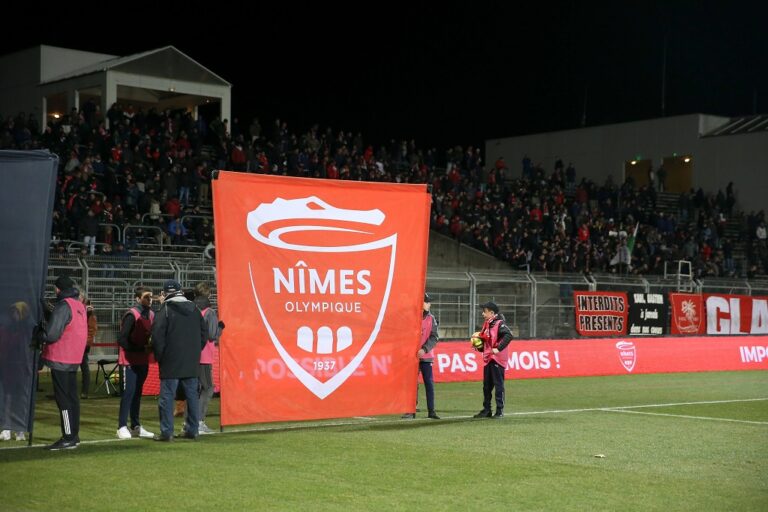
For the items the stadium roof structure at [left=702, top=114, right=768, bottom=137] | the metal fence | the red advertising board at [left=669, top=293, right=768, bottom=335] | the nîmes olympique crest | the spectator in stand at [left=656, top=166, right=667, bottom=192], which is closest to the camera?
the nîmes olympique crest

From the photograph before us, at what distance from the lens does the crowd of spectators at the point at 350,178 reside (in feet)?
92.7

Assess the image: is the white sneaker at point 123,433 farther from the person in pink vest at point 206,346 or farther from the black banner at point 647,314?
the black banner at point 647,314

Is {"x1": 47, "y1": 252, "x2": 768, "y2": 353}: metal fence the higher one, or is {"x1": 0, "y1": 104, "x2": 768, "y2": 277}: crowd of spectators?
{"x1": 0, "y1": 104, "x2": 768, "y2": 277}: crowd of spectators

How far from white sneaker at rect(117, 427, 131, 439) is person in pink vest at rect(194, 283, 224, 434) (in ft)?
3.50

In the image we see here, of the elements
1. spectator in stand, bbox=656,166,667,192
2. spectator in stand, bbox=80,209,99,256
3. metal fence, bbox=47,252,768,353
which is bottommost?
metal fence, bbox=47,252,768,353

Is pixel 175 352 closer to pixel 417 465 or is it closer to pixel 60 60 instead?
pixel 417 465

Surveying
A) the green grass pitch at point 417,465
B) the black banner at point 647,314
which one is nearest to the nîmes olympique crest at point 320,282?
the green grass pitch at point 417,465

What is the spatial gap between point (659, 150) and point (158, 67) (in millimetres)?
28750

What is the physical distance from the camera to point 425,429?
47.9 feet

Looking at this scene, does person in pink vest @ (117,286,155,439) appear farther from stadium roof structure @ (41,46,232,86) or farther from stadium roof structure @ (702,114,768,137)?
stadium roof structure @ (702,114,768,137)

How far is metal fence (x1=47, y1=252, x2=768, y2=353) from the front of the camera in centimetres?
2297

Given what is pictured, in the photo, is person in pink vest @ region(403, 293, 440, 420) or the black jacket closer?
the black jacket

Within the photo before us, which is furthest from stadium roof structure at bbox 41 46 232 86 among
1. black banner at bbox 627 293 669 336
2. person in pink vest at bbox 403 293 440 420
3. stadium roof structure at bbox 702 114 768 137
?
stadium roof structure at bbox 702 114 768 137

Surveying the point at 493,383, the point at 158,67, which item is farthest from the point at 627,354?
the point at 158,67
